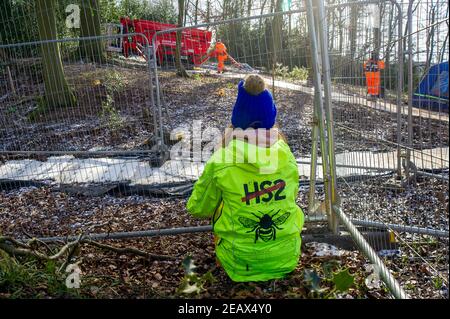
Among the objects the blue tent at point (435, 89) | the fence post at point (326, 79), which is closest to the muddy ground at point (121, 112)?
the fence post at point (326, 79)

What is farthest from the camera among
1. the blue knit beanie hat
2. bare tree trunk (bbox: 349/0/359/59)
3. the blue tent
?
bare tree trunk (bbox: 349/0/359/59)

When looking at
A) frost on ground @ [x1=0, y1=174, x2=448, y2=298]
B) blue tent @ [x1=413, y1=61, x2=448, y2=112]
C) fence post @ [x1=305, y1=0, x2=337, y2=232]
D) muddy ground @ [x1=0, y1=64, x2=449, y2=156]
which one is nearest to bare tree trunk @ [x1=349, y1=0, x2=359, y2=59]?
fence post @ [x1=305, y1=0, x2=337, y2=232]

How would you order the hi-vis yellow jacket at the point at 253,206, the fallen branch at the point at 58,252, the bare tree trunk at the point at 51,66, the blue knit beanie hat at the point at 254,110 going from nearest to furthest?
1. the hi-vis yellow jacket at the point at 253,206
2. the blue knit beanie hat at the point at 254,110
3. the fallen branch at the point at 58,252
4. the bare tree trunk at the point at 51,66

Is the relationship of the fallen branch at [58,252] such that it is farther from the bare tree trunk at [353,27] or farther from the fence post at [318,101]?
the bare tree trunk at [353,27]

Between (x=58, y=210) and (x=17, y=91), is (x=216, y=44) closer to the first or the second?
(x=58, y=210)

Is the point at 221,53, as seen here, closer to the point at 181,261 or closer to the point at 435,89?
the point at 181,261

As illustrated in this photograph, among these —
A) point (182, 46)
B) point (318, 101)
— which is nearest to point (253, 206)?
point (318, 101)

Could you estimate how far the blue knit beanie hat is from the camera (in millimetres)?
3045

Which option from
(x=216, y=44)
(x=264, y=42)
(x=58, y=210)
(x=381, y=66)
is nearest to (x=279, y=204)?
(x=381, y=66)

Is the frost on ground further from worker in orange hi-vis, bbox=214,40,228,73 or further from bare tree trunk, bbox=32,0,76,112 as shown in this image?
bare tree trunk, bbox=32,0,76,112

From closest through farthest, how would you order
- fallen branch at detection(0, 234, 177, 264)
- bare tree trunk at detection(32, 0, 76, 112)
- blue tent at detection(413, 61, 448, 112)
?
blue tent at detection(413, 61, 448, 112) < fallen branch at detection(0, 234, 177, 264) < bare tree trunk at detection(32, 0, 76, 112)

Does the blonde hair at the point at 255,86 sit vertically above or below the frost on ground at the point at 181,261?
above

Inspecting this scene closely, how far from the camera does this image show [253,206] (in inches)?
114

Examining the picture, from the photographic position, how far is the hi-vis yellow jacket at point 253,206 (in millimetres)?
2859
